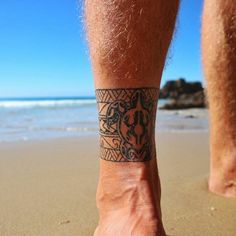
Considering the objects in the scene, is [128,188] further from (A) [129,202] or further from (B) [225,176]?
(B) [225,176]

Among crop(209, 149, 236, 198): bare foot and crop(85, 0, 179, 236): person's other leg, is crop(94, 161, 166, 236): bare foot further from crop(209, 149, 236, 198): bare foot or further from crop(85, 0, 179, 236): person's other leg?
crop(209, 149, 236, 198): bare foot

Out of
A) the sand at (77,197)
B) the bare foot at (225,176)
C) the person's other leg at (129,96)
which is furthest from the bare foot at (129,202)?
the bare foot at (225,176)

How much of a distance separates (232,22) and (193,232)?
0.84m

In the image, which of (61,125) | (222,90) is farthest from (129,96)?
(61,125)

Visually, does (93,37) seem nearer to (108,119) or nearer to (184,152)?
(108,119)

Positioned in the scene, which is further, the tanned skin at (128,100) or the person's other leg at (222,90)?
the person's other leg at (222,90)

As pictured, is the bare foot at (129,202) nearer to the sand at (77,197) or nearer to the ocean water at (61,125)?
the sand at (77,197)

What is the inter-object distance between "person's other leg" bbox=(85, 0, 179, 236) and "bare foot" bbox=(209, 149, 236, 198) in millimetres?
522

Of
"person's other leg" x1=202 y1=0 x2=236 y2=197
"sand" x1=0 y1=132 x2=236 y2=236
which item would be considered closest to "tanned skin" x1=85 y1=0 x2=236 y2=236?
"sand" x1=0 y1=132 x2=236 y2=236

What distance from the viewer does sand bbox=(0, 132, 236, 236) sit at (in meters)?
1.17

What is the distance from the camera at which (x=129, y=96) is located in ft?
3.37

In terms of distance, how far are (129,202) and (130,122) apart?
214mm

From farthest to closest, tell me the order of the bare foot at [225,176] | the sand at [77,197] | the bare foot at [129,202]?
the bare foot at [225,176] → the sand at [77,197] → the bare foot at [129,202]

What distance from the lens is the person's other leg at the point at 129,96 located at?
3.29 feet
